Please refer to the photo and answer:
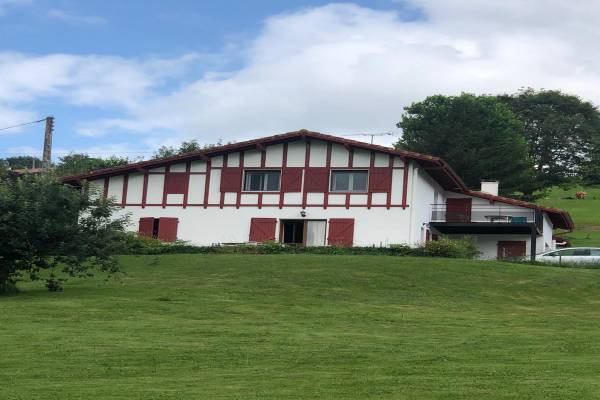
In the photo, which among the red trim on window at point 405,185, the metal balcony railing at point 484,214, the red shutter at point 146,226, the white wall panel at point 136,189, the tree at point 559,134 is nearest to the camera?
the red trim on window at point 405,185

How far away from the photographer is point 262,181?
1630 inches

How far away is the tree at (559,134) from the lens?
268 ft

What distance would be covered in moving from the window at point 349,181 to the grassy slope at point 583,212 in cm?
2319

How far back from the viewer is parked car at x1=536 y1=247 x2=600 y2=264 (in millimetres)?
36688

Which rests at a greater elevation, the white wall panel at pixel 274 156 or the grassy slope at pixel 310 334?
the white wall panel at pixel 274 156

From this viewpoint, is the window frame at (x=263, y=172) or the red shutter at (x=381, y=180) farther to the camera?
the window frame at (x=263, y=172)

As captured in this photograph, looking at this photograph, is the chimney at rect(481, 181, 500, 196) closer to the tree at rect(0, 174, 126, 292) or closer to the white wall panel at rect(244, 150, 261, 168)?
the white wall panel at rect(244, 150, 261, 168)

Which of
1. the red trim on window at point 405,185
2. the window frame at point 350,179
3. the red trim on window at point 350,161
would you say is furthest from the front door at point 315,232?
the red trim on window at point 405,185

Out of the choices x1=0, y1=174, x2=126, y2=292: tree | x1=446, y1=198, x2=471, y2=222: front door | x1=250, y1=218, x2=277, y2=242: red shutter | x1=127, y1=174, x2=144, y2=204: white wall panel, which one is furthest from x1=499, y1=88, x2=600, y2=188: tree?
x1=0, y1=174, x2=126, y2=292: tree

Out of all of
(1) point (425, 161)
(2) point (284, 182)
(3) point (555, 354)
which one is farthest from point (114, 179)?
(3) point (555, 354)

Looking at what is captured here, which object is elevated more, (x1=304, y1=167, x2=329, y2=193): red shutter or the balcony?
(x1=304, y1=167, x2=329, y2=193): red shutter

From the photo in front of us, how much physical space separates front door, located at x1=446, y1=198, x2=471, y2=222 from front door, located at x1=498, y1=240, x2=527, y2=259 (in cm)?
224

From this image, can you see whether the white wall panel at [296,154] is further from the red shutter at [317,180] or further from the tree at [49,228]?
the tree at [49,228]

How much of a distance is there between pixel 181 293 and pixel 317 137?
17.1 m
